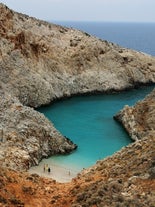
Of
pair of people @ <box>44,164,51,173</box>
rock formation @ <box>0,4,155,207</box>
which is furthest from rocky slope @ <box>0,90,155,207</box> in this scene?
pair of people @ <box>44,164,51,173</box>

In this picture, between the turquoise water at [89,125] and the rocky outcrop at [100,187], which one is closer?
the rocky outcrop at [100,187]

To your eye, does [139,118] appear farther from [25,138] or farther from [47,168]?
[47,168]

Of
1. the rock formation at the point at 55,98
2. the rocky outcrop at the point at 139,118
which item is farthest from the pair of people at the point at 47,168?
the rocky outcrop at the point at 139,118

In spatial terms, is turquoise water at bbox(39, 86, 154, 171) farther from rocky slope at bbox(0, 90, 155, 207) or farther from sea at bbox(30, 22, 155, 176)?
rocky slope at bbox(0, 90, 155, 207)

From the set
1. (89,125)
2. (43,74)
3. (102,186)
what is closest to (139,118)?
(89,125)

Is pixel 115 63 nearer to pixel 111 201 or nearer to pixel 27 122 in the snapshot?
pixel 27 122

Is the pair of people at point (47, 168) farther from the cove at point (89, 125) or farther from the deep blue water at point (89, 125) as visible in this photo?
the deep blue water at point (89, 125)
